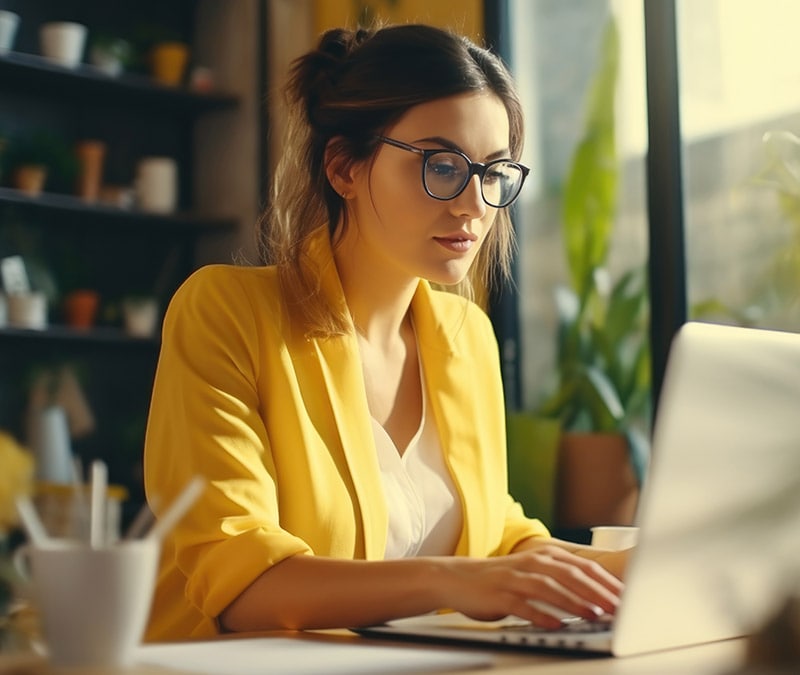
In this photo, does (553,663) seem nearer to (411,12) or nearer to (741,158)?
(741,158)

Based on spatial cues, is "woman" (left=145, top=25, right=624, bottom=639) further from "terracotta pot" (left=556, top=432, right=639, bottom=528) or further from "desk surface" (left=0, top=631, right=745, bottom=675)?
"terracotta pot" (left=556, top=432, right=639, bottom=528)

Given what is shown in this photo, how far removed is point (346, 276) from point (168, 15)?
110 inches

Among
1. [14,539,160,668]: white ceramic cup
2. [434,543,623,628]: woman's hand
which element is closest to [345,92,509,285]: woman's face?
[434,543,623,628]: woman's hand

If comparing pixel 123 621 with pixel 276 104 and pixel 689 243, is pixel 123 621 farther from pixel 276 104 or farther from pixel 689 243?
pixel 276 104

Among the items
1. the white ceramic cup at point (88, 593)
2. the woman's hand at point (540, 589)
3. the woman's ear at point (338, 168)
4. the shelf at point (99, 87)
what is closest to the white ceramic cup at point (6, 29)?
the shelf at point (99, 87)

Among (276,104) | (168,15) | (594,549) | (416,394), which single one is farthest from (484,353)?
(168,15)

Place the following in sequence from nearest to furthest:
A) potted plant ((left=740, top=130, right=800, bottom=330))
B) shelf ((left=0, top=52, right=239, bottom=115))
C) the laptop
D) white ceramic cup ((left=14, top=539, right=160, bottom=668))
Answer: white ceramic cup ((left=14, top=539, right=160, bottom=668)), the laptop, potted plant ((left=740, top=130, right=800, bottom=330)), shelf ((left=0, top=52, right=239, bottom=115))

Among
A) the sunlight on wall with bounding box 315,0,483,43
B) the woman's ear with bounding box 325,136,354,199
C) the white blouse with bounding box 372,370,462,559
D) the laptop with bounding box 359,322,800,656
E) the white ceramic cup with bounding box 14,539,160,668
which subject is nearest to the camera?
the white ceramic cup with bounding box 14,539,160,668

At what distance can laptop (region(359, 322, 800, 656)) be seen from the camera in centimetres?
93

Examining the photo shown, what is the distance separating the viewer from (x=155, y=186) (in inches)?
159

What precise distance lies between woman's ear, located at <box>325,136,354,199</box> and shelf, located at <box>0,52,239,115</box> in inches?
83.0

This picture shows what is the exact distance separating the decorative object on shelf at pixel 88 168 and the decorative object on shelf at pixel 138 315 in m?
0.35

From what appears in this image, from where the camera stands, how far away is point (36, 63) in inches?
144

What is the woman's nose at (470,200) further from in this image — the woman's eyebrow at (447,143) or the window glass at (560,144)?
the window glass at (560,144)
